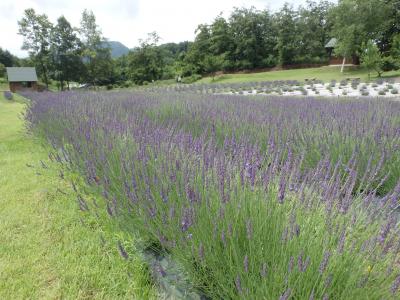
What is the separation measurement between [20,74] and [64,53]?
269 inches

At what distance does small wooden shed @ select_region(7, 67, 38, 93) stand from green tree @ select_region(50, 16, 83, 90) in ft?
10.6

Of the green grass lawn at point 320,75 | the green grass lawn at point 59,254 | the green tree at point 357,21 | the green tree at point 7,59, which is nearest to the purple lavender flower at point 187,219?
the green grass lawn at point 59,254

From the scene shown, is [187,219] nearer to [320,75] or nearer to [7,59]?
[320,75]

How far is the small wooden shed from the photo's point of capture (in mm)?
37688

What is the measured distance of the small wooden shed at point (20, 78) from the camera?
37.7m

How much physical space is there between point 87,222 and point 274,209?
1.68m

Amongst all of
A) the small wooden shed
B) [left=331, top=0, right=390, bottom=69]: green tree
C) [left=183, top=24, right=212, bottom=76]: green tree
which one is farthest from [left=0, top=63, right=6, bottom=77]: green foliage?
[left=331, top=0, right=390, bottom=69]: green tree

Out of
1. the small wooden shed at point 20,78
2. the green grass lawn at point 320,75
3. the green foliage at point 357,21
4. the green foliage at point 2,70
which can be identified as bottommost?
the green grass lawn at point 320,75

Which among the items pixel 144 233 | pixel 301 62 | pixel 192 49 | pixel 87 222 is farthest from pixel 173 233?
pixel 192 49

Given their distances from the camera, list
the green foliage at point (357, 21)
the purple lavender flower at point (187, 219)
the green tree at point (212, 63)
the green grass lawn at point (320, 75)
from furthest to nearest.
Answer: the green tree at point (212, 63) → the green foliage at point (357, 21) → the green grass lawn at point (320, 75) → the purple lavender flower at point (187, 219)

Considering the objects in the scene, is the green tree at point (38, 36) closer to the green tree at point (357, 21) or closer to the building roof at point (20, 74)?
the building roof at point (20, 74)

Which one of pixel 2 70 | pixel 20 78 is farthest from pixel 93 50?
pixel 2 70

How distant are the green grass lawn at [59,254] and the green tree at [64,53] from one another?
43.0 m

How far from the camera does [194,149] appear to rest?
1.98 meters
